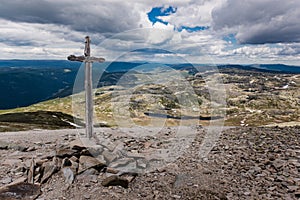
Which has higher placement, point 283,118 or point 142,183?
point 142,183

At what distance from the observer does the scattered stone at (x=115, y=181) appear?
11367 millimetres

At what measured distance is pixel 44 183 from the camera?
39.7 feet

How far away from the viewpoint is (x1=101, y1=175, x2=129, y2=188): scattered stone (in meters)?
11.4

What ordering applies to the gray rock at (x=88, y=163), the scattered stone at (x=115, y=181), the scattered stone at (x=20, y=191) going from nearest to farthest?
the scattered stone at (x=20, y=191)
the scattered stone at (x=115, y=181)
the gray rock at (x=88, y=163)

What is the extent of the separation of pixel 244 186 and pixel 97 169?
22.6 ft

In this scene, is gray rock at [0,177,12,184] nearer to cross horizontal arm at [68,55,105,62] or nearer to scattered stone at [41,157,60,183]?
scattered stone at [41,157,60,183]

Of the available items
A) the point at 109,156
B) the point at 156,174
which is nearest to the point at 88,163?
the point at 109,156

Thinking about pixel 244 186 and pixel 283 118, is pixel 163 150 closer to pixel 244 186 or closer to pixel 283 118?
pixel 244 186

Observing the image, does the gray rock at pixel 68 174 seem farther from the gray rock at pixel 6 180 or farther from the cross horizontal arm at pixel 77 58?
the cross horizontal arm at pixel 77 58

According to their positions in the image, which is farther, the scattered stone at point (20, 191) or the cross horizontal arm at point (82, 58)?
the cross horizontal arm at point (82, 58)

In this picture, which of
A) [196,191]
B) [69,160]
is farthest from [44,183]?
[196,191]

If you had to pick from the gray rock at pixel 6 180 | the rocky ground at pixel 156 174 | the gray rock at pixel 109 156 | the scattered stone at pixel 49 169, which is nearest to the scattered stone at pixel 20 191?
the rocky ground at pixel 156 174

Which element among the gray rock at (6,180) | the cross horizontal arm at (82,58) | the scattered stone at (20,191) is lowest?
the gray rock at (6,180)

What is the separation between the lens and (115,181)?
1147cm
